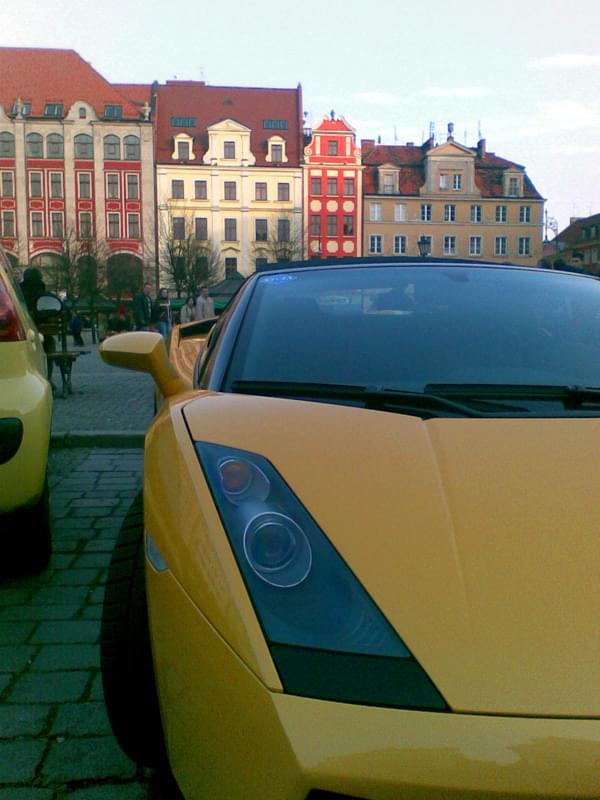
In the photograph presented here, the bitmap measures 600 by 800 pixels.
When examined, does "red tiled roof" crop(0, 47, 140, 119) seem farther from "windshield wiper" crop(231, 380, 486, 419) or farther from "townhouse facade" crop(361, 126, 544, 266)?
"windshield wiper" crop(231, 380, 486, 419)

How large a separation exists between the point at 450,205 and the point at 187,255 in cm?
2317

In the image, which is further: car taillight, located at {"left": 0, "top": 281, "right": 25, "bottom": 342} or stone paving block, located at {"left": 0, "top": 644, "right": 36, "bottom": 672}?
car taillight, located at {"left": 0, "top": 281, "right": 25, "bottom": 342}

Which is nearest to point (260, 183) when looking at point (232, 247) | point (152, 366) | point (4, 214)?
point (232, 247)

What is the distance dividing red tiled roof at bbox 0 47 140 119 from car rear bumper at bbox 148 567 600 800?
65138mm

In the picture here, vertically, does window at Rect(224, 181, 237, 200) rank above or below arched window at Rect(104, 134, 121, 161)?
below

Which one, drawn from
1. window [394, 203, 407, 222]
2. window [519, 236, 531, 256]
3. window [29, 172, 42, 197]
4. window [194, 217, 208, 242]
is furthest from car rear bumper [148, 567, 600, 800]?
window [519, 236, 531, 256]

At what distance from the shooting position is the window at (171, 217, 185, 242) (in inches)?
2409

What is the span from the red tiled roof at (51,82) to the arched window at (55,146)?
1.88 m

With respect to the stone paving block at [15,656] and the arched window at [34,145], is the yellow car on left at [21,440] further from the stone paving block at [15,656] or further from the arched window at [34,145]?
the arched window at [34,145]

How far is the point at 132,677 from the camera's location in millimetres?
1945

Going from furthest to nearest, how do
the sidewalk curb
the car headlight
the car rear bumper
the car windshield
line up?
the sidewalk curb, the car windshield, the car headlight, the car rear bumper

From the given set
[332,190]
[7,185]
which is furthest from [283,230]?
[7,185]

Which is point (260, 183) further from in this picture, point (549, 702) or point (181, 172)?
point (549, 702)

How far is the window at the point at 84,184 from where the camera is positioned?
61.7 m
